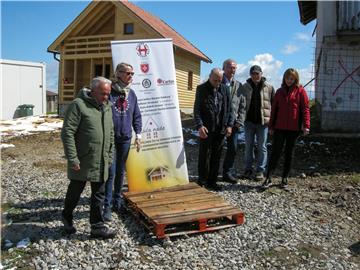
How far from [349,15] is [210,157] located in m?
5.79

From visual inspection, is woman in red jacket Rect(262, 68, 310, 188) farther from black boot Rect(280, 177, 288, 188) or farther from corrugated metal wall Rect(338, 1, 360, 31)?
corrugated metal wall Rect(338, 1, 360, 31)

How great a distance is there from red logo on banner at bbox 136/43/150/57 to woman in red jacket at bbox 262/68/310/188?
2.14 m

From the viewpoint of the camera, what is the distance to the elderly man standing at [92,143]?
4.33 meters

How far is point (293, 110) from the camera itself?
639 centimetres

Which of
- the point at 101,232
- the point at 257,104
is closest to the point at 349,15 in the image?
the point at 257,104

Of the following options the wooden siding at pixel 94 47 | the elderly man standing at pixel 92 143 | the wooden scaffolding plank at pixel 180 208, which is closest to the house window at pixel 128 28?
the wooden siding at pixel 94 47

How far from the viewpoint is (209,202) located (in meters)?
5.45

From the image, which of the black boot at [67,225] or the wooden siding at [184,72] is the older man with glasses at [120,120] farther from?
the wooden siding at [184,72]

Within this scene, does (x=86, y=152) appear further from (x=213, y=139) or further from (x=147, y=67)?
(x=213, y=139)

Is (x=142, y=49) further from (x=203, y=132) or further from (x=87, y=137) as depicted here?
(x=87, y=137)

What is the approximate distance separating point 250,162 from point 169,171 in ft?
5.74

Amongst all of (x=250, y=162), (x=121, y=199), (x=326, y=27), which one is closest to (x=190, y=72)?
(x=326, y=27)

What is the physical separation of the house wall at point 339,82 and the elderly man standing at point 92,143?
25.0 feet

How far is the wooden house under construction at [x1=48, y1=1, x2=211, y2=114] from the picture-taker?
20828mm
